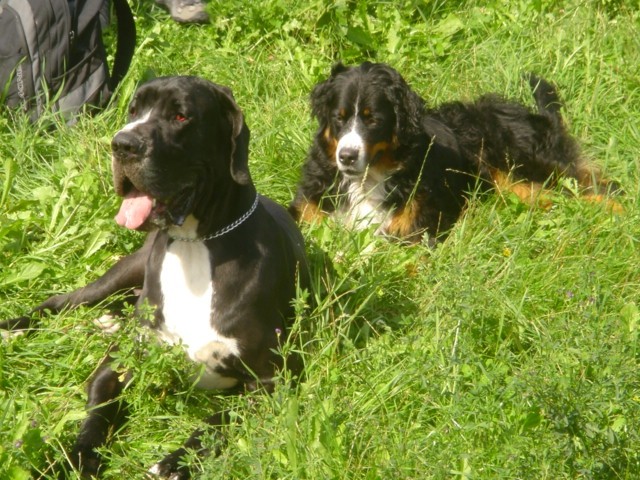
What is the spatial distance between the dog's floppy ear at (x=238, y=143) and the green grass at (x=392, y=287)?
22.3 inches

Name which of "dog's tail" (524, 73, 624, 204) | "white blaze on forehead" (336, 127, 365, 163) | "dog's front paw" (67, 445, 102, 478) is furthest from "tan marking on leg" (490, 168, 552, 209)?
"dog's front paw" (67, 445, 102, 478)

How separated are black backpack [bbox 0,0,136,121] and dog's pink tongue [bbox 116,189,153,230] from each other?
222 centimetres

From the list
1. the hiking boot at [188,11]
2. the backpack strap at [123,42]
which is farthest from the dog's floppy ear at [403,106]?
the hiking boot at [188,11]

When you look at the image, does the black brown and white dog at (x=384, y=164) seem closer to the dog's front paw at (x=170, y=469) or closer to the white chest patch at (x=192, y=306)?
the white chest patch at (x=192, y=306)

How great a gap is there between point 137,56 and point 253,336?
10.8 ft

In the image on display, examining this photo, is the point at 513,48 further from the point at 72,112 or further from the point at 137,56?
the point at 72,112

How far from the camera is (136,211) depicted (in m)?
3.65

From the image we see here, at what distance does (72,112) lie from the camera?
5816 millimetres

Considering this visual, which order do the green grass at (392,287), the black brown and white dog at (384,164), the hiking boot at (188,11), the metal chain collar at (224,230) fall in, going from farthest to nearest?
1. the hiking boot at (188,11)
2. the black brown and white dog at (384,164)
3. the metal chain collar at (224,230)
4. the green grass at (392,287)

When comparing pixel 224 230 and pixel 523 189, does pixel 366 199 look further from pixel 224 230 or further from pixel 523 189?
pixel 224 230

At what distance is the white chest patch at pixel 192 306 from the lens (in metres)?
3.80

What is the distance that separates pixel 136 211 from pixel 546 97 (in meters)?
3.54

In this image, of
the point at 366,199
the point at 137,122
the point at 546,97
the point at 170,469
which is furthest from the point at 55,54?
the point at 170,469

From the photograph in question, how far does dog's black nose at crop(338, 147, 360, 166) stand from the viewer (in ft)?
17.4
